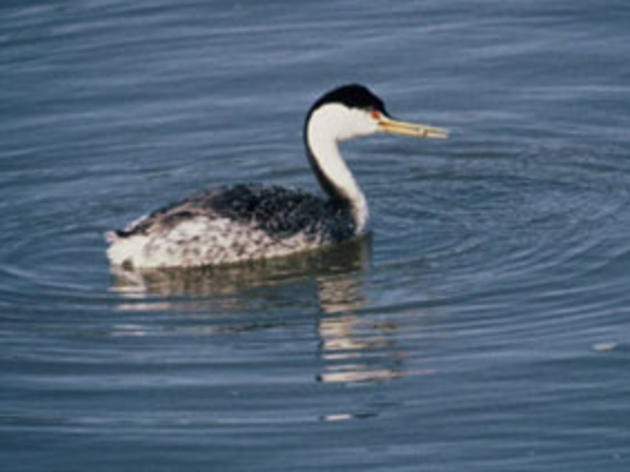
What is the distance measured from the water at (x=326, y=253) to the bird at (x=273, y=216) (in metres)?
0.17

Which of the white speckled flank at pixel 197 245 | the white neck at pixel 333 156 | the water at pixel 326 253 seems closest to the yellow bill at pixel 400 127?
the white neck at pixel 333 156

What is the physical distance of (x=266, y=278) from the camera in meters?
11.7

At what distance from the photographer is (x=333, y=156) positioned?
12.8 metres

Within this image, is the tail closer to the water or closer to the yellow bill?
the water

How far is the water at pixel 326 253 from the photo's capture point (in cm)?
880

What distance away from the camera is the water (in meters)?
8.80

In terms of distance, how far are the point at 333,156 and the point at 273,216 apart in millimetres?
894

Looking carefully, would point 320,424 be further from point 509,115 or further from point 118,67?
point 118,67

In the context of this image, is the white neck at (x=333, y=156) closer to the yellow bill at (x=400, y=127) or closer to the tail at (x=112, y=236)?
the yellow bill at (x=400, y=127)

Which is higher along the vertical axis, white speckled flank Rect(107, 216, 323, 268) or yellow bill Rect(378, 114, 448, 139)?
yellow bill Rect(378, 114, 448, 139)

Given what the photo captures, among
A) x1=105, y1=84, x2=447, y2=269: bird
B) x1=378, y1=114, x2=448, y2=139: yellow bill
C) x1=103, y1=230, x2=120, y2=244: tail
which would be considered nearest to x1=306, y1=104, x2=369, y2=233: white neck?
x1=105, y1=84, x2=447, y2=269: bird

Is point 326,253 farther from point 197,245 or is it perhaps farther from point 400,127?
point 400,127

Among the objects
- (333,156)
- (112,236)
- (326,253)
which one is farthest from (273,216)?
(112,236)

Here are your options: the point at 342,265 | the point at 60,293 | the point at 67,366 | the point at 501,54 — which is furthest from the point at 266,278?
the point at 501,54
